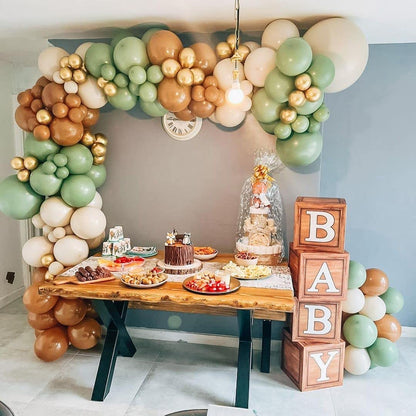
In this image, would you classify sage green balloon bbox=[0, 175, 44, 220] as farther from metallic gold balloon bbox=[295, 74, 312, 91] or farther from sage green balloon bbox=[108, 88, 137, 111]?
metallic gold balloon bbox=[295, 74, 312, 91]

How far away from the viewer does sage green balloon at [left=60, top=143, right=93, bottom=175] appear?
3.07m

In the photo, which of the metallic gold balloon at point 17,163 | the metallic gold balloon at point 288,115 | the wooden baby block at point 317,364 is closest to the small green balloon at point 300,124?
the metallic gold balloon at point 288,115

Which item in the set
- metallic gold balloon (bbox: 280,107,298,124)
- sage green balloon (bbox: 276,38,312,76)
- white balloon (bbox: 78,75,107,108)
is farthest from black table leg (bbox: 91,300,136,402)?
sage green balloon (bbox: 276,38,312,76)

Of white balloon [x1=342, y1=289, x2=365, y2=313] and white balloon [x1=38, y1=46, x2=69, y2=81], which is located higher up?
white balloon [x1=38, y1=46, x2=69, y2=81]

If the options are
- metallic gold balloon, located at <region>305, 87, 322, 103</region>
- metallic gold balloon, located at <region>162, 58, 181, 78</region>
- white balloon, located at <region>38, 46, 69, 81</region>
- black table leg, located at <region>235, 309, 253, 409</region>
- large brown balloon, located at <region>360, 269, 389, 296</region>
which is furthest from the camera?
large brown balloon, located at <region>360, 269, 389, 296</region>

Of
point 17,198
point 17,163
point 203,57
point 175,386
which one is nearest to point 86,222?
point 17,198

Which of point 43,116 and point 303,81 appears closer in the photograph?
point 303,81

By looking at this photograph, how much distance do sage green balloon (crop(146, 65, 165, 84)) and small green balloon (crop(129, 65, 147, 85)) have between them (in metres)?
0.03

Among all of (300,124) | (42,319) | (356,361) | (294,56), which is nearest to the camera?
(294,56)

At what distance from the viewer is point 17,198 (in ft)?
10.1

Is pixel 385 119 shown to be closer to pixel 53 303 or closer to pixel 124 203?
pixel 124 203

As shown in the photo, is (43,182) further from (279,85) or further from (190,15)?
(279,85)

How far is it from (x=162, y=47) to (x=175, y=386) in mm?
2303

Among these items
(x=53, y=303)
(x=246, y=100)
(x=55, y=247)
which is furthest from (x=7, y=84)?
(x=246, y=100)
